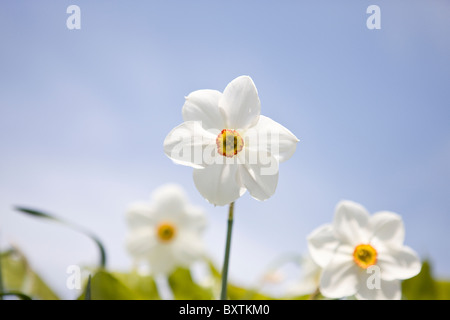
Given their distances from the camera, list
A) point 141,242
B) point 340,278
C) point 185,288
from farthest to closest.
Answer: point 141,242 → point 185,288 → point 340,278

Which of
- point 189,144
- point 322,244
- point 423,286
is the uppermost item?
point 189,144

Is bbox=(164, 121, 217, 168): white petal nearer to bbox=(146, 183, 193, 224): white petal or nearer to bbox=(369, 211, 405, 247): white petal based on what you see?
bbox=(369, 211, 405, 247): white petal

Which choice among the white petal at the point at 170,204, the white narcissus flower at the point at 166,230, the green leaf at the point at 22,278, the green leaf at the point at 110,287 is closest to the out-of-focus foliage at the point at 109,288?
the green leaf at the point at 110,287

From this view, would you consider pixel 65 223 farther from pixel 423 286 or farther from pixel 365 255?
pixel 423 286

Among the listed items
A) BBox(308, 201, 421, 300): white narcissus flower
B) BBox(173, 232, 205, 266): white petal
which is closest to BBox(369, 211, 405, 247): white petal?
BBox(308, 201, 421, 300): white narcissus flower

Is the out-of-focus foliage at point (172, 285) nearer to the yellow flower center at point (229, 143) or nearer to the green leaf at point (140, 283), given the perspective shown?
the green leaf at point (140, 283)

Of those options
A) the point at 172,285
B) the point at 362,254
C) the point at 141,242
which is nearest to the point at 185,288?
the point at 172,285

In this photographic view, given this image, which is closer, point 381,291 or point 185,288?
point 381,291

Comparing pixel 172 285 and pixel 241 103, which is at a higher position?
pixel 241 103
